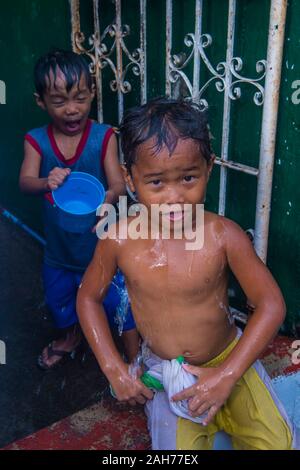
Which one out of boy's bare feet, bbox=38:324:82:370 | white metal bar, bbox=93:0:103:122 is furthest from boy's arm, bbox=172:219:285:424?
white metal bar, bbox=93:0:103:122

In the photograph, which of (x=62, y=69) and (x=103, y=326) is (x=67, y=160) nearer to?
(x=62, y=69)

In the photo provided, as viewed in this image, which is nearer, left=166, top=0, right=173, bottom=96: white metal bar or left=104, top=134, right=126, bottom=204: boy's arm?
left=166, top=0, right=173, bottom=96: white metal bar

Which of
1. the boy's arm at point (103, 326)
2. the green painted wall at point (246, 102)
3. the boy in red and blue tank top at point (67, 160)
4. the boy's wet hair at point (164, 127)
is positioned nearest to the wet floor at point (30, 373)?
the boy in red and blue tank top at point (67, 160)

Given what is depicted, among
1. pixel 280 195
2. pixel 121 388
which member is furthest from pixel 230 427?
pixel 280 195

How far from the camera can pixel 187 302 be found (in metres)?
2.00

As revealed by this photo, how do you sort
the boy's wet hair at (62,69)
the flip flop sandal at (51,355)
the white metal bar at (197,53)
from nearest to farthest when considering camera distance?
the white metal bar at (197,53)
the boy's wet hair at (62,69)
the flip flop sandal at (51,355)

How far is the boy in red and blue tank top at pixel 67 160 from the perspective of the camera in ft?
8.98

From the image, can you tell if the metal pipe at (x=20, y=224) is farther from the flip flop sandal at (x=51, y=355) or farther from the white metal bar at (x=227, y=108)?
the white metal bar at (x=227, y=108)

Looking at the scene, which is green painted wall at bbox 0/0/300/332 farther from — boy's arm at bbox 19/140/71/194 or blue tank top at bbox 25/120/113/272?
boy's arm at bbox 19/140/71/194

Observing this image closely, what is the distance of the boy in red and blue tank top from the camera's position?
2738mm

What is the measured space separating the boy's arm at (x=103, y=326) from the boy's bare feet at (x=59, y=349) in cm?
119

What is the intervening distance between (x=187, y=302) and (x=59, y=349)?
1465mm

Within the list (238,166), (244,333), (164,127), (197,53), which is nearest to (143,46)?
(197,53)

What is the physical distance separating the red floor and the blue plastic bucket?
33.1 inches
